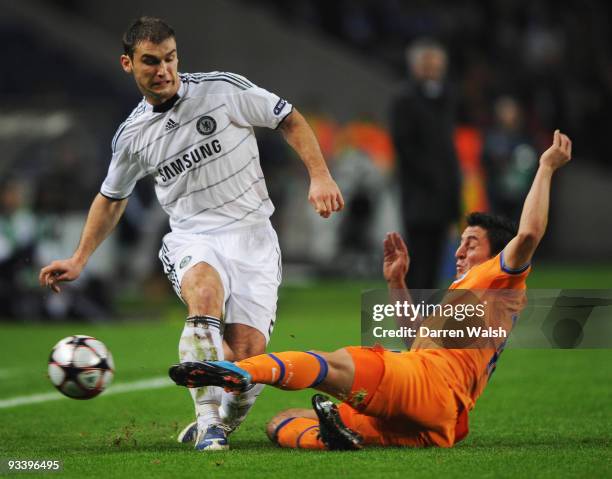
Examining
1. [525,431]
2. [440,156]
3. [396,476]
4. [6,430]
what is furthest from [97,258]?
[396,476]

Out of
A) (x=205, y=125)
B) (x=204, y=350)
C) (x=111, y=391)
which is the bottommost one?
(x=111, y=391)

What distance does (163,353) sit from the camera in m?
11.2

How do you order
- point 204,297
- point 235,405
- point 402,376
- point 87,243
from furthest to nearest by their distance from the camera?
point 87,243 → point 235,405 → point 204,297 → point 402,376

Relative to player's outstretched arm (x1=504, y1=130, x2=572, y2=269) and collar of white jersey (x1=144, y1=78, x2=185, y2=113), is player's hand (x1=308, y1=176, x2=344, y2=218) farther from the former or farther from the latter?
collar of white jersey (x1=144, y1=78, x2=185, y2=113)

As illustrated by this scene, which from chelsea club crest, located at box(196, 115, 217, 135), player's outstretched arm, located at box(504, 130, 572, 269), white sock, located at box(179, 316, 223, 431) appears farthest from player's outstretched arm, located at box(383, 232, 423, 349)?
chelsea club crest, located at box(196, 115, 217, 135)

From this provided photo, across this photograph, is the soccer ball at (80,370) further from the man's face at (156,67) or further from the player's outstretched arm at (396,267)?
the player's outstretched arm at (396,267)

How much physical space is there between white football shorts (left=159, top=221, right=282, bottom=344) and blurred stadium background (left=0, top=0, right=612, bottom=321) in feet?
36.9

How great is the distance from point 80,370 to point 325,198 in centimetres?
148

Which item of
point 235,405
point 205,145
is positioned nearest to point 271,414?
point 235,405

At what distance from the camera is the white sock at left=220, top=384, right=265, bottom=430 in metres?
6.14

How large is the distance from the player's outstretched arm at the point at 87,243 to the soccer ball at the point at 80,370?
52cm

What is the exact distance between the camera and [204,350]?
18.6 feet

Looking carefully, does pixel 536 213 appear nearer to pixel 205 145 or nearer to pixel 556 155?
pixel 556 155

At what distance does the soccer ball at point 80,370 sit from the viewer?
585 centimetres
